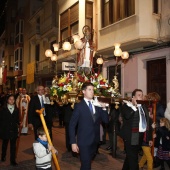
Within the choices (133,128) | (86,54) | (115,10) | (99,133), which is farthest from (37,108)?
(115,10)

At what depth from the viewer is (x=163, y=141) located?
6.36 meters

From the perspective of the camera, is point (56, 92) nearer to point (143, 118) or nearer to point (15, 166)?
point (15, 166)

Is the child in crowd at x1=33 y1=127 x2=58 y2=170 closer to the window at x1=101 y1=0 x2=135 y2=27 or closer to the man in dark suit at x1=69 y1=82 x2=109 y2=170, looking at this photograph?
the man in dark suit at x1=69 y1=82 x2=109 y2=170

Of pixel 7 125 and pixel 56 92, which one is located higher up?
pixel 56 92

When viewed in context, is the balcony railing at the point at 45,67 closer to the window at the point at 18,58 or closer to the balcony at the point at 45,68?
the balcony at the point at 45,68

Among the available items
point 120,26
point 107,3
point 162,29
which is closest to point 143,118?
A: point 162,29

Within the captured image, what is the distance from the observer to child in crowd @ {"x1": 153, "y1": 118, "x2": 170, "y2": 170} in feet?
20.7

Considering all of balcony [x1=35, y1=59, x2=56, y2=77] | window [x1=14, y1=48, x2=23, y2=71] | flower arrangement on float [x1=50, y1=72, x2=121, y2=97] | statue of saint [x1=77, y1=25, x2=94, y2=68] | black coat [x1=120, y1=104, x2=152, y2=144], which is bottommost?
black coat [x1=120, y1=104, x2=152, y2=144]

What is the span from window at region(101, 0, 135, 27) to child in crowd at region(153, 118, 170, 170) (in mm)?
7182

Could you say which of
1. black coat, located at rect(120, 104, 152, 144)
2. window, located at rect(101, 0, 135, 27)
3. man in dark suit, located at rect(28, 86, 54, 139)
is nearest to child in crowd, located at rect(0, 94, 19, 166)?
man in dark suit, located at rect(28, 86, 54, 139)

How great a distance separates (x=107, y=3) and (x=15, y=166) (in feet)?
34.2

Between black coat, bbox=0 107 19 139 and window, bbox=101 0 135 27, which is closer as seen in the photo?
black coat, bbox=0 107 19 139

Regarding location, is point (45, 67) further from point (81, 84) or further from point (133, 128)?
point (133, 128)

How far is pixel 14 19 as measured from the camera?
3731 centimetres
